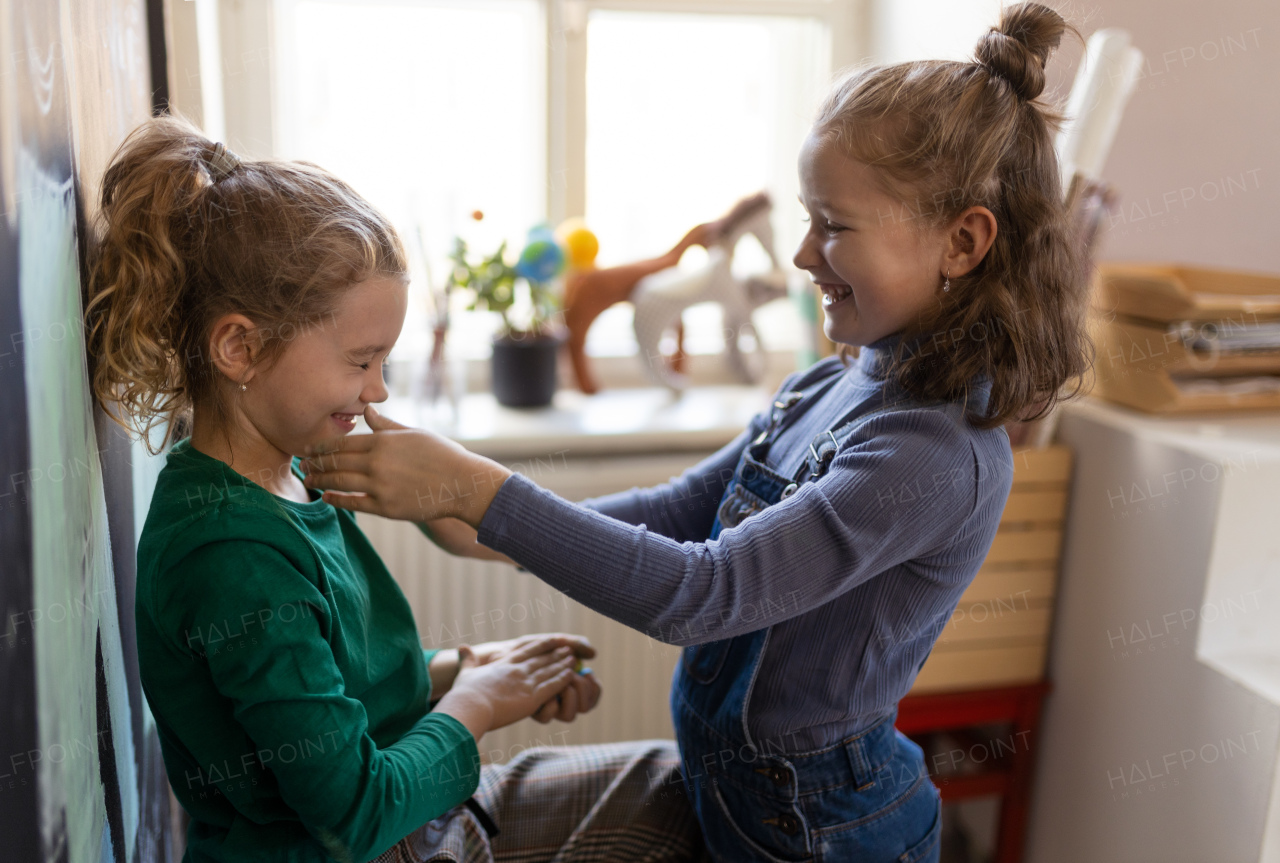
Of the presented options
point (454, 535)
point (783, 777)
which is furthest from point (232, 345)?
point (783, 777)

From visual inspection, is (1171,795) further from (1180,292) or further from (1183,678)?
(1180,292)

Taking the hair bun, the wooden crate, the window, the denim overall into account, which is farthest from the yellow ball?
the hair bun

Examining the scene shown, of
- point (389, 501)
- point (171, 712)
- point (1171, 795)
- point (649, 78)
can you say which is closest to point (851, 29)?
point (649, 78)

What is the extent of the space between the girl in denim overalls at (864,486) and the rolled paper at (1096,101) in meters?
0.58

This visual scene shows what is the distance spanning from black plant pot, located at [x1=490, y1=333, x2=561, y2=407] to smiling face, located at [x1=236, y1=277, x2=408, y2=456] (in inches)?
38.0

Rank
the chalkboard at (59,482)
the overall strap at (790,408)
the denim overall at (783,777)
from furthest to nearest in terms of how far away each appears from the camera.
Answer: the overall strap at (790,408) → the denim overall at (783,777) → the chalkboard at (59,482)

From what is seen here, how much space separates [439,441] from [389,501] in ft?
0.19

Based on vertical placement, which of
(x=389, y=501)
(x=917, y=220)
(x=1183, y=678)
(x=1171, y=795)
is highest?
(x=917, y=220)

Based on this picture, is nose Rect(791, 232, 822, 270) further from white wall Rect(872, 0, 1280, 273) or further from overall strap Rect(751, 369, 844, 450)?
white wall Rect(872, 0, 1280, 273)

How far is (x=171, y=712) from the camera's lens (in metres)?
0.74

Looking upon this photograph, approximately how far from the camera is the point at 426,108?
186 centimetres

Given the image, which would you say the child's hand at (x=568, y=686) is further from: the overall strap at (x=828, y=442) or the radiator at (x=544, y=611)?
the radiator at (x=544, y=611)

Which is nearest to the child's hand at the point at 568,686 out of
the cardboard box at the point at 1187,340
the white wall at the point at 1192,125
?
the cardboard box at the point at 1187,340

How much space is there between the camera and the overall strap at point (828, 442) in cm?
87
